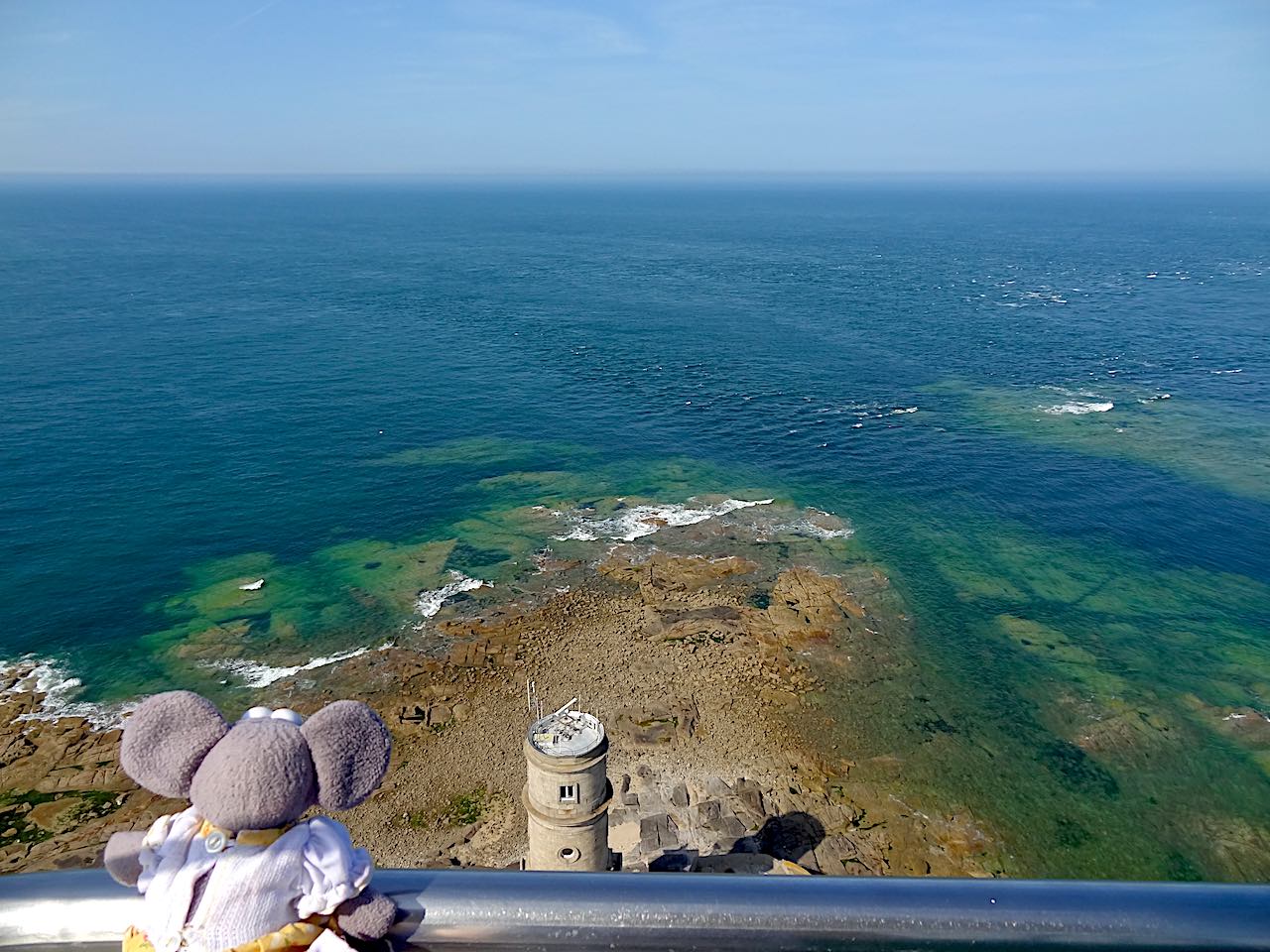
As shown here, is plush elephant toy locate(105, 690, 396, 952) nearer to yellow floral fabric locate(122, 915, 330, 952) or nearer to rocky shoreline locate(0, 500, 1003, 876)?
yellow floral fabric locate(122, 915, 330, 952)

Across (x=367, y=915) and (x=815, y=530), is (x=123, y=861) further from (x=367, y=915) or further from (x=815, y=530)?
(x=815, y=530)

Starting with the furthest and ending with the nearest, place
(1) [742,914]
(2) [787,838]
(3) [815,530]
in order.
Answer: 1. (3) [815,530]
2. (2) [787,838]
3. (1) [742,914]

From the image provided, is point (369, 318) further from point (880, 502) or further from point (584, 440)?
point (880, 502)

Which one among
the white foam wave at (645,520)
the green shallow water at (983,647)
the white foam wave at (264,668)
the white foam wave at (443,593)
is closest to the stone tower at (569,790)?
the green shallow water at (983,647)

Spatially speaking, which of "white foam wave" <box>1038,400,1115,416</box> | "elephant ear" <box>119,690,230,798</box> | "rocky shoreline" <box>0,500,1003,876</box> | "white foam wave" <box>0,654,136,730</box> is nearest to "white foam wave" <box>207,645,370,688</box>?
"rocky shoreline" <box>0,500,1003,876</box>

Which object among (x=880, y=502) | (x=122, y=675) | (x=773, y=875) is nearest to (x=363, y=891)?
(x=773, y=875)

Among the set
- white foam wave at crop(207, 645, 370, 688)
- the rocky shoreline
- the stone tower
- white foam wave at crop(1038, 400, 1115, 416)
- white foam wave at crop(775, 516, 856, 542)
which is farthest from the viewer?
white foam wave at crop(1038, 400, 1115, 416)

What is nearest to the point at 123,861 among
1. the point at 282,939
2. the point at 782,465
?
the point at 282,939
